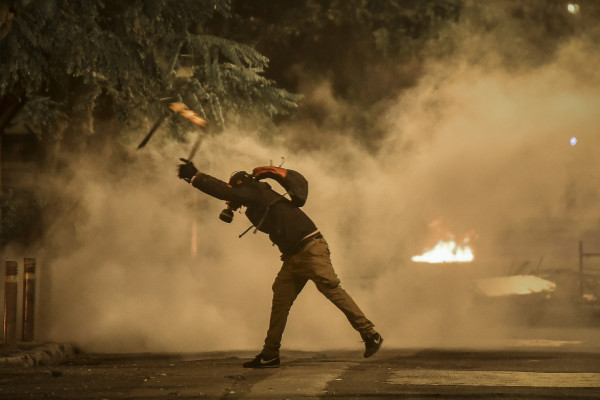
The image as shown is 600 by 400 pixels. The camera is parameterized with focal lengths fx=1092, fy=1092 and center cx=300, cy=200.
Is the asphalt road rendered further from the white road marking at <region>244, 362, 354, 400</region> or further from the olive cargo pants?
the olive cargo pants

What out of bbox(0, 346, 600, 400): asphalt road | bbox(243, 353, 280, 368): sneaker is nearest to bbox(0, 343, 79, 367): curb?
→ bbox(0, 346, 600, 400): asphalt road

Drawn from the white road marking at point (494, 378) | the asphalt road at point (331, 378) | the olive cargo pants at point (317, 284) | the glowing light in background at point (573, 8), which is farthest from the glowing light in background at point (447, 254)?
the white road marking at point (494, 378)

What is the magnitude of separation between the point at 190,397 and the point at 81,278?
22.6 feet

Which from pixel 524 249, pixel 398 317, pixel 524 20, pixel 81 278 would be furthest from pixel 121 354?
pixel 524 249

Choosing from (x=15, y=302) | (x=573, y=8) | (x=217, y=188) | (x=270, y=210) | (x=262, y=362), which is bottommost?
(x=262, y=362)

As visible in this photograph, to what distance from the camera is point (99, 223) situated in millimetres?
14625

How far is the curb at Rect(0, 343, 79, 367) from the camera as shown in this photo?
35.0 ft

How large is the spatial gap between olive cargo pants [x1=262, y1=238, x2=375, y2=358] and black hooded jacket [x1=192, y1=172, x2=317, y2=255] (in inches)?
5.1

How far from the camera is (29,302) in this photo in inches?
492

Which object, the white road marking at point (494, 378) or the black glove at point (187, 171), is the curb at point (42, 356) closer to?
the black glove at point (187, 171)

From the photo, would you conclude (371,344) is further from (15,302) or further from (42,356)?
(15,302)

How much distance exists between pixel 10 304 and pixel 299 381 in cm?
517

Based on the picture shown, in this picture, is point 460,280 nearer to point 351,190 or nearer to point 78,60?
point 351,190

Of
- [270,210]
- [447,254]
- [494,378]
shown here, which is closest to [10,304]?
[270,210]
